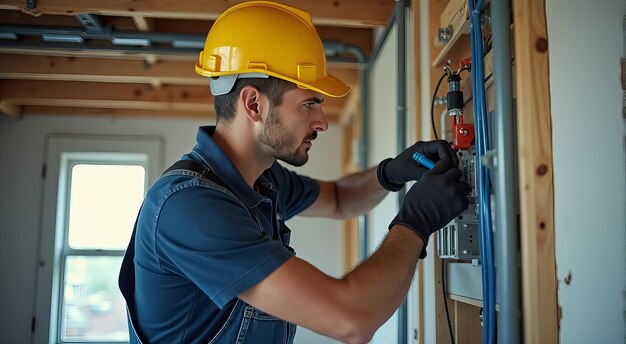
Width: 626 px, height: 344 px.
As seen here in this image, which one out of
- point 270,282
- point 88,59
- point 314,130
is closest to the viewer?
point 270,282

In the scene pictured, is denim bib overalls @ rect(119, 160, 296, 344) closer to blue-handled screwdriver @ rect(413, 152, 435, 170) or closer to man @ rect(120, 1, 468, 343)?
man @ rect(120, 1, 468, 343)

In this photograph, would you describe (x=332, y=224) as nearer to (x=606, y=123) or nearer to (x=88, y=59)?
(x=88, y=59)

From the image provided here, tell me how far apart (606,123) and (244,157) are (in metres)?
0.85

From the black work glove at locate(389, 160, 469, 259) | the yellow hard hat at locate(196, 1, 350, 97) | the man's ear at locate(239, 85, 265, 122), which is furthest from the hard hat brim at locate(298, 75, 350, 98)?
the black work glove at locate(389, 160, 469, 259)

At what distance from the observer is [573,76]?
101cm

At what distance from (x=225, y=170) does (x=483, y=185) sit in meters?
0.62

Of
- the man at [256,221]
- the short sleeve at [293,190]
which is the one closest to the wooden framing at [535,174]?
the man at [256,221]

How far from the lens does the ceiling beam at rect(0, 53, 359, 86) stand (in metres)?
3.24

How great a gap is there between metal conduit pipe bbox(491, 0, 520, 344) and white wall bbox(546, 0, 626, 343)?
0.25 feet

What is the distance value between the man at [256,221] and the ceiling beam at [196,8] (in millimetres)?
943

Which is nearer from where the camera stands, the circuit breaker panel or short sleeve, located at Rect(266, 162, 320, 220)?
the circuit breaker panel

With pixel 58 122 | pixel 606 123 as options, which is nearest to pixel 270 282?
pixel 606 123

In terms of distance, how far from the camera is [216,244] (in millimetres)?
1088

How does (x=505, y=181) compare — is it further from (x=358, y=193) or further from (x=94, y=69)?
(x=94, y=69)
